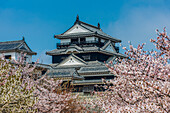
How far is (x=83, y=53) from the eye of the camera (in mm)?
41062

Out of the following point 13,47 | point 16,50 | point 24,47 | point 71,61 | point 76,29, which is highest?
point 76,29

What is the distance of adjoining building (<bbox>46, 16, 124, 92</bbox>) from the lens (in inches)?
1351

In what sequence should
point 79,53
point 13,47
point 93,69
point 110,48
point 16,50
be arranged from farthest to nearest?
point 110,48 → point 79,53 → point 13,47 → point 16,50 → point 93,69

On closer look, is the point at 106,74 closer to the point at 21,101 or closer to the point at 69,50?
the point at 69,50

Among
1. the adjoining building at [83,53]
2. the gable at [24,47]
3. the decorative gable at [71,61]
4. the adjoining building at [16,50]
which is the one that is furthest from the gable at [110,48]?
the gable at [24,47]

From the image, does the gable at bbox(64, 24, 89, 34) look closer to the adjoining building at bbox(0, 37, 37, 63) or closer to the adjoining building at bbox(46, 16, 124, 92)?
the adjoining building at bbox(46, 16, 124, 92)

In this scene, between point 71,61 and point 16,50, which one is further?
point 71,61

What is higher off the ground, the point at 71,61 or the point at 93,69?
the point at 71,61

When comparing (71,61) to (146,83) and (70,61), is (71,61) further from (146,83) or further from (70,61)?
(146,83)

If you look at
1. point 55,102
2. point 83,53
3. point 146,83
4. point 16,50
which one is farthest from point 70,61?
point 146,83

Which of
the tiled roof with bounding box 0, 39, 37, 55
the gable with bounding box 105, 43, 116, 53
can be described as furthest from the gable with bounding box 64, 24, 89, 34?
the tiled roof with bounding box 0, 39, 37, 55

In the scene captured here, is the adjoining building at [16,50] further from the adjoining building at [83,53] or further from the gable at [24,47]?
the adjoining building at [83,53]

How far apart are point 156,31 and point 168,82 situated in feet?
5.57

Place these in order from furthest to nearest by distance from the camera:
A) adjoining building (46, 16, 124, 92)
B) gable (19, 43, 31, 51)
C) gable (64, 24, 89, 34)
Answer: gable (64, 24, 89, 34)
gable (19, 43, 31, 51)
adjoining building (46, 16, 124, 92)
